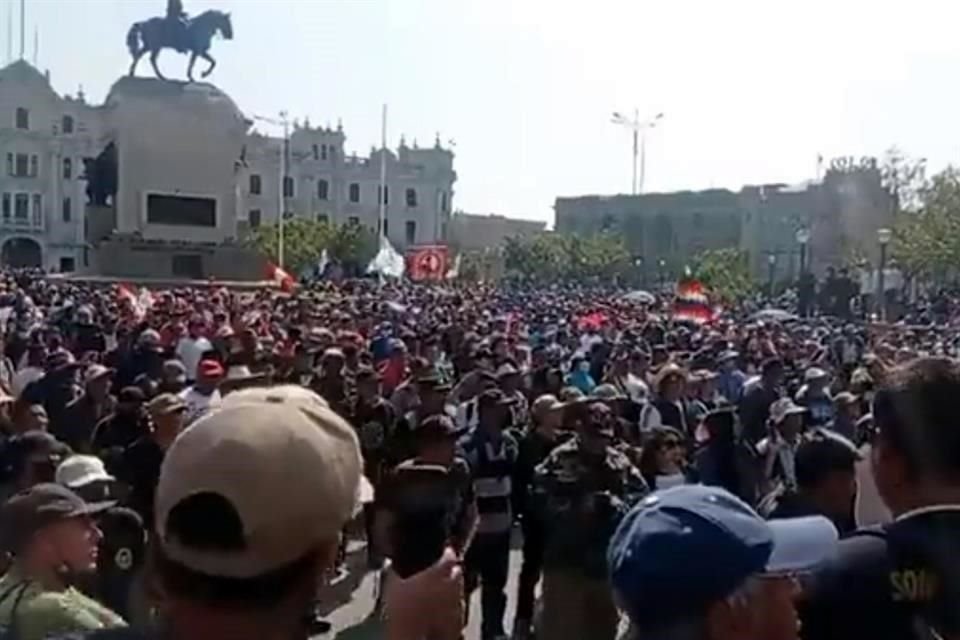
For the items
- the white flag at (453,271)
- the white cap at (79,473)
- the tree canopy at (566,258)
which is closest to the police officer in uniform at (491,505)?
the white cap at (79,473)

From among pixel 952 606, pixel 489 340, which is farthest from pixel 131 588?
pixel 489 340

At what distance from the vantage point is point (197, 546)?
6.00ft

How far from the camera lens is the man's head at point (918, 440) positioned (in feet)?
9.52

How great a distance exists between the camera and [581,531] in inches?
261

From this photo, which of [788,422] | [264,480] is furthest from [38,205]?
[264,480]

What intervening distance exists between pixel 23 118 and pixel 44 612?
308ft

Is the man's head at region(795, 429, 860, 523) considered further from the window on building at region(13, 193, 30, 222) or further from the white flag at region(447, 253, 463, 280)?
the window on building at region(13, 193, 30, 222)

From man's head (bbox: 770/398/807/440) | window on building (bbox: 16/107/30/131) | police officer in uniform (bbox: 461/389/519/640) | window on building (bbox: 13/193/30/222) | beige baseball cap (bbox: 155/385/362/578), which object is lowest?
police officer in uniform (bbox: 461/389/519/640)

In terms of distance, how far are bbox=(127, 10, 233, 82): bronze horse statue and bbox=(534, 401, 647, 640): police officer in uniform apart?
48825mm

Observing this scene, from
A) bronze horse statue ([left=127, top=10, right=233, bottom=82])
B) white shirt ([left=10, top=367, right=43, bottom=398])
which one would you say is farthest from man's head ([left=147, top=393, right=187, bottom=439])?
bronze horse statue ([left=127, top=10, right=233, bottom=82])

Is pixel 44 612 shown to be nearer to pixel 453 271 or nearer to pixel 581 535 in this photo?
pixel 581 535

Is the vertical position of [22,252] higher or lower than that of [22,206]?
lower

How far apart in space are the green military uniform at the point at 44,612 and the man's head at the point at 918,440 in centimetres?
183

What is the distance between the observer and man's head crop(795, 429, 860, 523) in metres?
4.86
